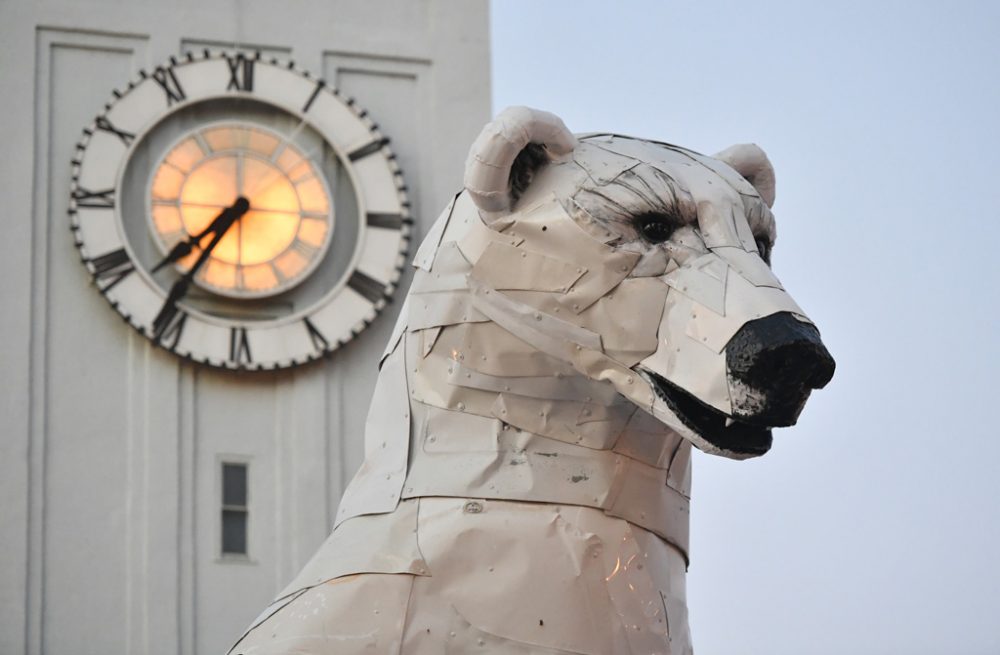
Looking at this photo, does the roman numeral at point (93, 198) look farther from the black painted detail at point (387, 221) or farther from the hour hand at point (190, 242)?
the black painted detail at point (387, 221)

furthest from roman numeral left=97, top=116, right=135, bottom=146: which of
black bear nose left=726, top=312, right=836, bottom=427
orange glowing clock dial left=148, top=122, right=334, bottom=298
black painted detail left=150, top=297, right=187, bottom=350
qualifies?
black bear nose left=726, top=312, right=836, bottom=427

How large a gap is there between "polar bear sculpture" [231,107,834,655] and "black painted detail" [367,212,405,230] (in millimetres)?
6929

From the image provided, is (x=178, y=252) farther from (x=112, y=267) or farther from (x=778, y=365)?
(x=778, y=365)

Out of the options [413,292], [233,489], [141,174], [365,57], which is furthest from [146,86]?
[413,292]

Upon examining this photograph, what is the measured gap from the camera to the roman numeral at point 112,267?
1171 centimetres

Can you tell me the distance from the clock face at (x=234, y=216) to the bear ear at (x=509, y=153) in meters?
6.68

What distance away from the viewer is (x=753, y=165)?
5.45 metres

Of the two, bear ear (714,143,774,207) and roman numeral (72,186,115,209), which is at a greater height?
roman numeral (72,186,115,209)

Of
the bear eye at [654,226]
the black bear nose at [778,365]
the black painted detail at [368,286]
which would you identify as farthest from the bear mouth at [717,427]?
the black painted detail at [368,286]

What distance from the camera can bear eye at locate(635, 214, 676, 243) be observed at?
497 cm

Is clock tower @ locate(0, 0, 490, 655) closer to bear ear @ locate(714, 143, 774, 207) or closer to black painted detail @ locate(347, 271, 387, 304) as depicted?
black painted detail @ locate(347, 271, 387, 304)

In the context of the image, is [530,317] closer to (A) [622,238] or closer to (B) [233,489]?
(A) [622,238]

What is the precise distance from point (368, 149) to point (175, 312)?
148cm

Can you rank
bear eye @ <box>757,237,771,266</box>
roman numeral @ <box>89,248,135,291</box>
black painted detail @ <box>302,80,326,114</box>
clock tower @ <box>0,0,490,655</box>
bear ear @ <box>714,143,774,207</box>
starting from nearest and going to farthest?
1. bear eye @ <box>757,237,771,266</box>
2. bear ear @ <box>714,143,774,207</box>
3. clock tower @ <box>0,0,490,655</box>
4. roman numeral @ <box>89,248,135,291</box>
5. black painted detail @ <box>302,80,326,114</box>
